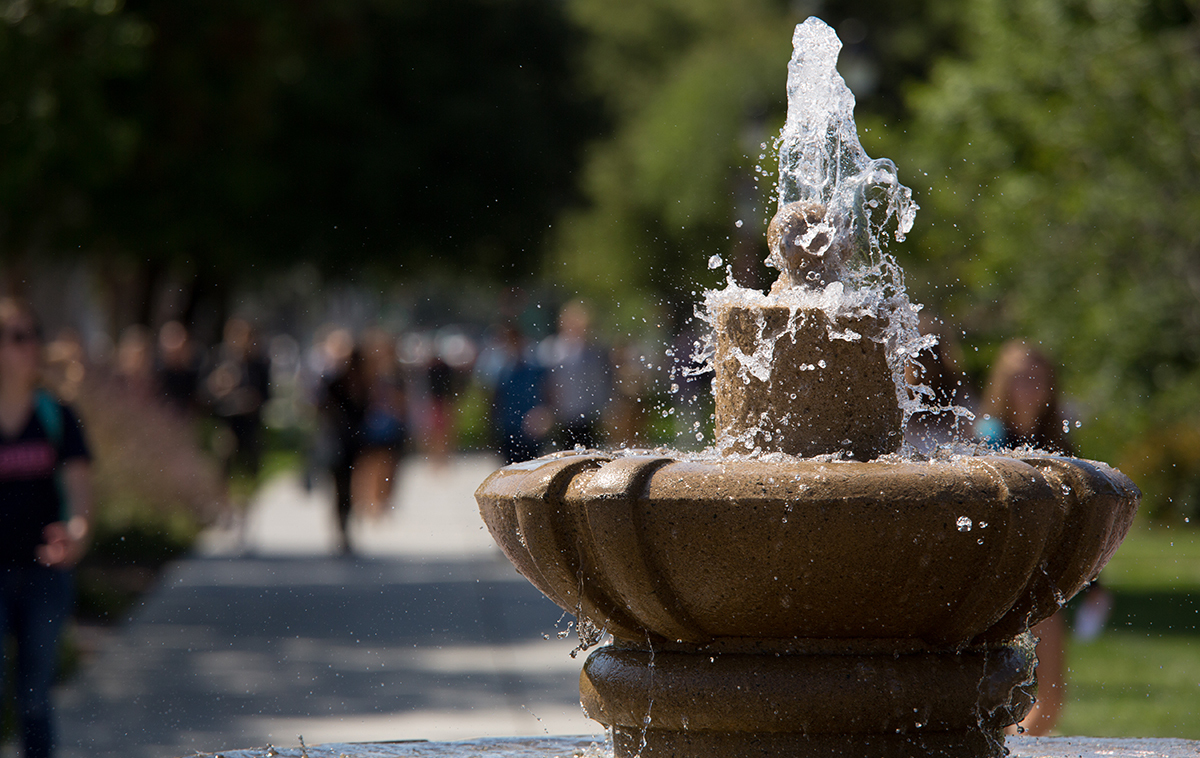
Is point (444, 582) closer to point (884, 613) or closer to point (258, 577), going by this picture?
point (258, 577)

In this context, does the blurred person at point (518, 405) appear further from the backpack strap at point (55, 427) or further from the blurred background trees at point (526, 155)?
the backpack strap at point (55, 427)

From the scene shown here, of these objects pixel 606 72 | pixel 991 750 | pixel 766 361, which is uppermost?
pixel 606 72

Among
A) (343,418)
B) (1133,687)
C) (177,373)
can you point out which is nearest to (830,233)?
(1133,687)

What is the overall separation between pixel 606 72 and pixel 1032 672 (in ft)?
172

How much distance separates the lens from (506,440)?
597 inches

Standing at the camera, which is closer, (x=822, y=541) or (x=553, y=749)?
(x=822, y=541)

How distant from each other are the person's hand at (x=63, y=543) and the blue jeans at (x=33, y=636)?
0.14 feet

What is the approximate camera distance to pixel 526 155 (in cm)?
3438

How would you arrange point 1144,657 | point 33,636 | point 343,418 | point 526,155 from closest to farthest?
point 33,636
point 1144,657
point 343,418
point 526,155

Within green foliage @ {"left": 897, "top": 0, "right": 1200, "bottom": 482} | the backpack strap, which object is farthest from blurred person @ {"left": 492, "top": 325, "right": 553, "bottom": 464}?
the backpack strap

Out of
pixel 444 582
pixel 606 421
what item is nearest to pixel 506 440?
pixel 444 582

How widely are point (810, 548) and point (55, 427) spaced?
4.30 metres

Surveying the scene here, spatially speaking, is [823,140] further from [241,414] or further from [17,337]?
[241,414]

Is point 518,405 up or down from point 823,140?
down
